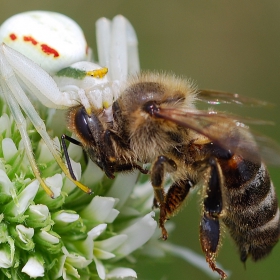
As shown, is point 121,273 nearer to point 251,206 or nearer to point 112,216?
point 112,216

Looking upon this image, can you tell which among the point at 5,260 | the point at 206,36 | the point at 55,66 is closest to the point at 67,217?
the point at 5,260

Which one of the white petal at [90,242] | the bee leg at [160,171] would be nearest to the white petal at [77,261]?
the white petal at [90,242]

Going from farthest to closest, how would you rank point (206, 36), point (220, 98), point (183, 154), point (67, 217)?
point (206, 36)
point (220, 98)
point (67, 217)
point (183, 154)

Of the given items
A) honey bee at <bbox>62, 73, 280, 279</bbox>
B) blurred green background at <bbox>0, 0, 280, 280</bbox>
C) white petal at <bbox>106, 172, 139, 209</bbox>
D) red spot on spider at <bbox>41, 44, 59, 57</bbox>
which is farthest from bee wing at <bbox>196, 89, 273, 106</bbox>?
blurred green background at <bbox>0, 0, 280, 280</bbox>

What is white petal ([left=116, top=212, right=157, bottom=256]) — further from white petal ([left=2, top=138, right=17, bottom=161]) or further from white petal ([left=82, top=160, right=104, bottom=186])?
white petal ([left=2, top=138, right=17, bottom=161])

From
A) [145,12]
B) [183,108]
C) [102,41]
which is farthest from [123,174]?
[145,12]

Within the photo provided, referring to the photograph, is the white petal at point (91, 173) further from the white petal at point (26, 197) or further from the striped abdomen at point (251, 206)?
the striped abdomen at point (251, 206)
